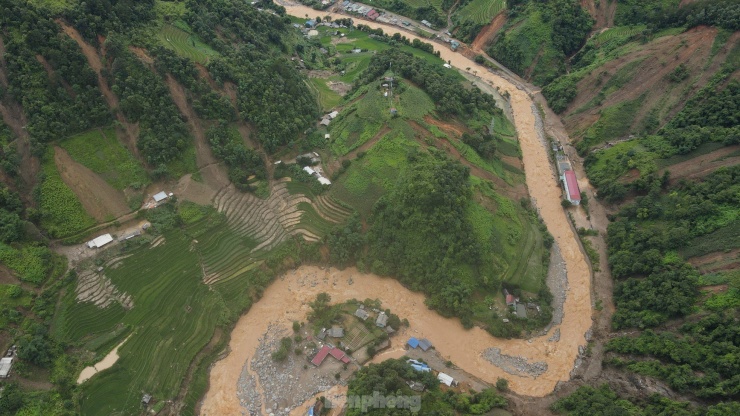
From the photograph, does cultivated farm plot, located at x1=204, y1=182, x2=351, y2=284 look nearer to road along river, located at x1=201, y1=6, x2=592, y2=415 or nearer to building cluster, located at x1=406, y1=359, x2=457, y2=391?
road along river, located at x1=201, y1=6, x2=592, y2=415

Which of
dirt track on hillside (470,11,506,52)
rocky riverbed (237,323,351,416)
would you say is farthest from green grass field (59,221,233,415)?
dirt track on hillside (470,11,506,52)

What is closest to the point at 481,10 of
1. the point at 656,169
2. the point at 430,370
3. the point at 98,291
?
the point at 656,169

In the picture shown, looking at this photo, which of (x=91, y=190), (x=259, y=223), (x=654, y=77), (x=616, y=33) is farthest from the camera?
(x=616, y=33)

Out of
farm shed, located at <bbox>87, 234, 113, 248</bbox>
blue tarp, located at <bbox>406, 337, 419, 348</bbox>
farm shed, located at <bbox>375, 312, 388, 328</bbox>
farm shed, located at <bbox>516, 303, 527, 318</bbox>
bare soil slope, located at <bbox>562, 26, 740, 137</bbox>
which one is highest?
bare soil slope, located at <bbox>562, 26, 740, 137</bbox>

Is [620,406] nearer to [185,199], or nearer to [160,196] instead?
[185,199]

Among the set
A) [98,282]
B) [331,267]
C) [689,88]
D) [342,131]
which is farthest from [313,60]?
[689,88]

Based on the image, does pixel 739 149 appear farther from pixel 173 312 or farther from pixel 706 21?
pixel 173 312

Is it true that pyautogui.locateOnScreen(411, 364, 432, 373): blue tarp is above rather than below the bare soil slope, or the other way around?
below
